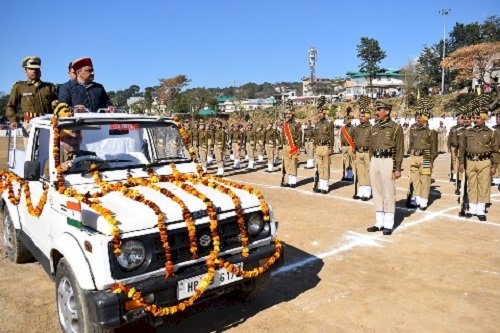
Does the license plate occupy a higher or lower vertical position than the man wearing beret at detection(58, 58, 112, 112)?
lower

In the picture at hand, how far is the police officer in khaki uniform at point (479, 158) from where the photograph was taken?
805cm

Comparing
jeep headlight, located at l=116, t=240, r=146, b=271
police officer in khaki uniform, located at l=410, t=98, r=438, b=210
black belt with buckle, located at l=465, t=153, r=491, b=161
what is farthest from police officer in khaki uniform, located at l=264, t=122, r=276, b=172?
jeep headlight, located at l=116, t=240, r=146, b=271

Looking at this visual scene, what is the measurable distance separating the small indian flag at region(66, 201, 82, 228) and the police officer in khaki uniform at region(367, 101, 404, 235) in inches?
216

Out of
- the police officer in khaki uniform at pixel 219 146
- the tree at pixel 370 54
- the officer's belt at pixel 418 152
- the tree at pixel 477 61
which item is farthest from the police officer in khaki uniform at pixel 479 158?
the tree at pixel 370 54

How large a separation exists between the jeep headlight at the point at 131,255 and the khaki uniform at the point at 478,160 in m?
7.28

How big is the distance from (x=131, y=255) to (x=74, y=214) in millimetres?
688

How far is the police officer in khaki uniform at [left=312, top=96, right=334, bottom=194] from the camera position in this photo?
11633 millimetres

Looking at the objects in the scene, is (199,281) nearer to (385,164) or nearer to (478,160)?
(385,164)

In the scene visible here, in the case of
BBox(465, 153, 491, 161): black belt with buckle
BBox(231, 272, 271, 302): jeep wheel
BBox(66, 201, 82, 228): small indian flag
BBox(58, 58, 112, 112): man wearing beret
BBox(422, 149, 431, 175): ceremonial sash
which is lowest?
BBox(231, 272, 271, 302): jeep wheel

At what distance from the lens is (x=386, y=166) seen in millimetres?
7328

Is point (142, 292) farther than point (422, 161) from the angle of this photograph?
No

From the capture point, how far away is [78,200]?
3.53m

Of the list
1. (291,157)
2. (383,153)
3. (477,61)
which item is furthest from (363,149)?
(477,61)

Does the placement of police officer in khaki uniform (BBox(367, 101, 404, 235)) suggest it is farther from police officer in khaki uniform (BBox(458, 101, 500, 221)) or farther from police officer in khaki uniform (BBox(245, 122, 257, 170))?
police officer in khaki uniform (BBox(245, 122, 257, 170))
